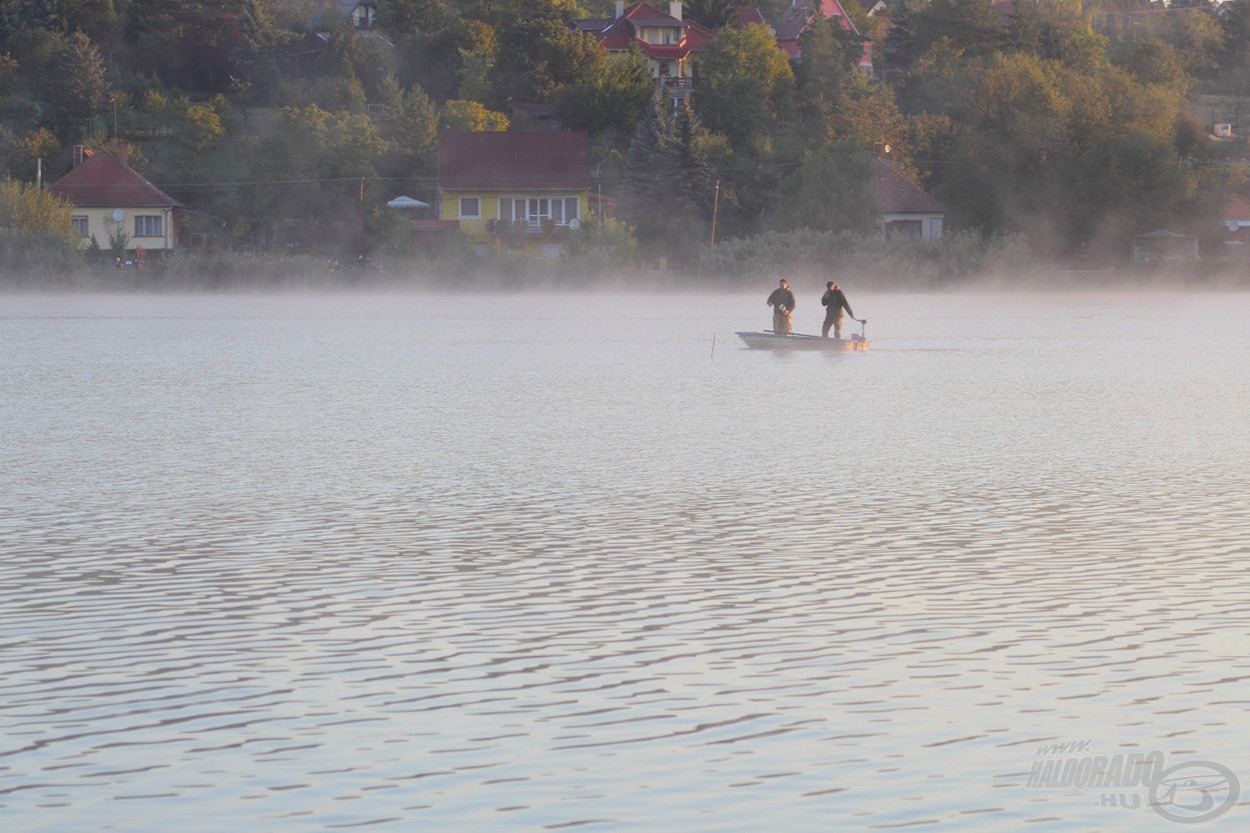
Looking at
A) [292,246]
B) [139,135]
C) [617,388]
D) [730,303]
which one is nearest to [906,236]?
[730,303]

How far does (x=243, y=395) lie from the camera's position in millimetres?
30656

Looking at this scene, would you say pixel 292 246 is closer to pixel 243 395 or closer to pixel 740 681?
pixel 243 395

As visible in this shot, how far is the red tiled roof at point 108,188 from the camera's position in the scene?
342ft

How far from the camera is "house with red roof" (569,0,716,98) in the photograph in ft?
423

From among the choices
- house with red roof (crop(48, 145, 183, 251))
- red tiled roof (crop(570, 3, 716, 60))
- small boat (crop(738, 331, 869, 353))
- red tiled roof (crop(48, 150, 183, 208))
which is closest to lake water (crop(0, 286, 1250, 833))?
small boat (crop(738, 331, 869, 353))

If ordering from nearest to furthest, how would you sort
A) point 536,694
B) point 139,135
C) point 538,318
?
1. point 536,694
2. point 538,318
3. point 139,135

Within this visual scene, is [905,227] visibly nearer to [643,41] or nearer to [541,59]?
[541,59]

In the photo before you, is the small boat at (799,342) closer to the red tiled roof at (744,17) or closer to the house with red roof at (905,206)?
the house with red roof at (905,206)

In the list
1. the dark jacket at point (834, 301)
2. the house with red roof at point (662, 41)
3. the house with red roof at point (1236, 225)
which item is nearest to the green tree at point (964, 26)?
the house with red roof at point (662, 41)

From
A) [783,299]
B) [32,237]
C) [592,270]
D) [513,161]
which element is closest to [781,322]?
[783,299]

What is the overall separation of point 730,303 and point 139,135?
52.2 meters

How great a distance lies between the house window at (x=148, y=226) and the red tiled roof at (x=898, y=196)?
3963 centimetres

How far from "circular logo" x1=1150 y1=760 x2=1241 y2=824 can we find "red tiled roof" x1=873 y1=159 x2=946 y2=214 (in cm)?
9711

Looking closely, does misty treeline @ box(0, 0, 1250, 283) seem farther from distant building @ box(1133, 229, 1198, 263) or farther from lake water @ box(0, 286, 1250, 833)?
lake water @ box(0, 286, 1250, 833)
